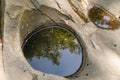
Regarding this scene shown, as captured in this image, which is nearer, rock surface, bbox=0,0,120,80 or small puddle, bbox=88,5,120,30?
rock surface, bbox=0,0,120,80

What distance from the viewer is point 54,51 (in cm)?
599

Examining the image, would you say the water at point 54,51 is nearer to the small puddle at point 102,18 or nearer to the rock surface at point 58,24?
the rock surface at point 58,24

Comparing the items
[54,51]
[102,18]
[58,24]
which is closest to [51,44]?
[54,51]

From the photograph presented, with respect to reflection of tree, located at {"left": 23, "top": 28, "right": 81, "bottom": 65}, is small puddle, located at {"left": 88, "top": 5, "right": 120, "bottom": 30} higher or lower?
higher

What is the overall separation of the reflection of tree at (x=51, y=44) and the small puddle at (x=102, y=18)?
25.6 inches

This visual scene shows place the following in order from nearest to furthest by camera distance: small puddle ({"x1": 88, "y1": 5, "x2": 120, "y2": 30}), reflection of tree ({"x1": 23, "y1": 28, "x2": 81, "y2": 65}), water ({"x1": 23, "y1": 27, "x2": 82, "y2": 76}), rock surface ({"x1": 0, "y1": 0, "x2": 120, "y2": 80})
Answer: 1. rock surface ({"x1": 0, "y1": 0, "x2": 120, "y2": 80})
2. water ({"x1": 23, "y1": 27, "x2": 82, "y2": 76})
3. reflection of tree ({"x1": 23, "y1": 28, "x2": 81, "y2": 65})
4. small puddle ({"x1": 88, "y1": 5, "x2": 120, "y2": 30})

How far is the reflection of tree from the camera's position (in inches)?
233

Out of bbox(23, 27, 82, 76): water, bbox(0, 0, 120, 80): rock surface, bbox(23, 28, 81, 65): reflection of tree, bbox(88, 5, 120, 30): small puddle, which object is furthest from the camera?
bbox(88, 5, 120, 30): small puddle

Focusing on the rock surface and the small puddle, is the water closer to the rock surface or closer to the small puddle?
the rock surface

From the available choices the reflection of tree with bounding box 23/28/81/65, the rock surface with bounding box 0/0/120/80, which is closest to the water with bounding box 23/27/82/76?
the reflection of tree with bounding box 23/28/81/65

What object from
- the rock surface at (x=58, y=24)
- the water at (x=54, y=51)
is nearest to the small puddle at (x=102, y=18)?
the rock surface at (x=58, y=24)

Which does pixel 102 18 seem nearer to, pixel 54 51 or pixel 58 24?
pixel 58 24

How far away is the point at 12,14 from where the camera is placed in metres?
5.76

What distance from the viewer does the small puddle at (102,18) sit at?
6367 millimetres
